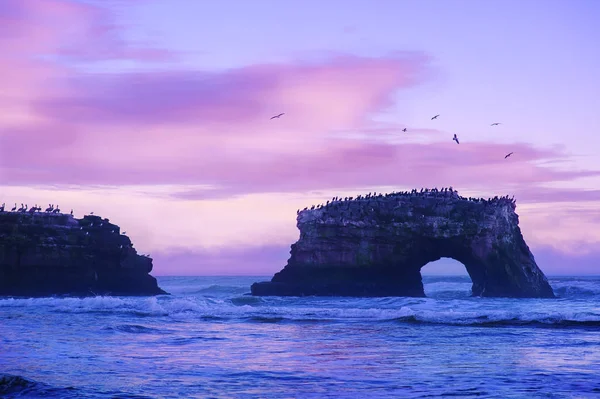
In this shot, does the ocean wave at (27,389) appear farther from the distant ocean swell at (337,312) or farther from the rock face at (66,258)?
the rock face at (66,258)

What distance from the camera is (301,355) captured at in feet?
72.4

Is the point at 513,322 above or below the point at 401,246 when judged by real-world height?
below

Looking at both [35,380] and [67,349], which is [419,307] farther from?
[35,380]

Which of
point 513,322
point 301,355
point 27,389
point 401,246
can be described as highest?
point 401,246

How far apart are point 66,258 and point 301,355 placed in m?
46.7

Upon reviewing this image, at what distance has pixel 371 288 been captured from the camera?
6419 cm

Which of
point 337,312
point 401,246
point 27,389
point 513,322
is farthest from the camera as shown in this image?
point 401,246

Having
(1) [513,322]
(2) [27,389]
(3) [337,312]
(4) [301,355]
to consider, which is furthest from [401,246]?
(2) [27,389]

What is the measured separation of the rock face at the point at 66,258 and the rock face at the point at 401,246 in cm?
1154

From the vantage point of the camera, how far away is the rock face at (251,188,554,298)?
6378 centimetres

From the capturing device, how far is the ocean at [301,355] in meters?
15.9

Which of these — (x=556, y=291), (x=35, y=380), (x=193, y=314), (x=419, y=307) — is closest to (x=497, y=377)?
(x=35, y=380)

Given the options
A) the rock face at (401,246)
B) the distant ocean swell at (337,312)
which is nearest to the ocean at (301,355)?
the distant ocean swell at (337,312)

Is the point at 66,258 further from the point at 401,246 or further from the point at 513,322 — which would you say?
the point at 513,322
